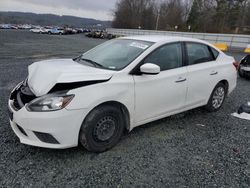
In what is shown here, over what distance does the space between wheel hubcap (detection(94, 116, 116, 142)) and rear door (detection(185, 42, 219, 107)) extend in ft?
5.29

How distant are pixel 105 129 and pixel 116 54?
128 cm

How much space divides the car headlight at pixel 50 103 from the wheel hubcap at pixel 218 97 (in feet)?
10.6

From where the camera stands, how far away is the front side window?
348 centimetres

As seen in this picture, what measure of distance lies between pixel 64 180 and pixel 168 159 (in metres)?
1.37

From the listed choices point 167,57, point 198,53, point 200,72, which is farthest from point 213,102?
point 167,57

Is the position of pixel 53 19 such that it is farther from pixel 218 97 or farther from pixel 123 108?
pixel 123 108

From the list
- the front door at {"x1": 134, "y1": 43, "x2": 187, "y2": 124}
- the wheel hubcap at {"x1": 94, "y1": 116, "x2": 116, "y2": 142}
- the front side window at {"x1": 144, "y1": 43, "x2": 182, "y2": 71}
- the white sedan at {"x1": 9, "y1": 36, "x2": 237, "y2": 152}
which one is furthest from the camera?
the front side window at {"x1": 144, "y1": 43, "x2": 182, "y2": 71}

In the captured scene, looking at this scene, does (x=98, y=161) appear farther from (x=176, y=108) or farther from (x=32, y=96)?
(x=176, y=108)

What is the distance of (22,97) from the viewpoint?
3.01m

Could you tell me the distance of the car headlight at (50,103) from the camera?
262 cm

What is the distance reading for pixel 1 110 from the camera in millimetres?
4301

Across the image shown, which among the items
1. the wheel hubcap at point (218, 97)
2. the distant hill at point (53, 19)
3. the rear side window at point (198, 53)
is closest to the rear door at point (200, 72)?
the rear side window at point (198, 53)

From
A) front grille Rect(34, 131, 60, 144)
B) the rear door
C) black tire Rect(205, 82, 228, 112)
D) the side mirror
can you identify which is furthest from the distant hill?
front grille Rect(34, 131, 60, 144)

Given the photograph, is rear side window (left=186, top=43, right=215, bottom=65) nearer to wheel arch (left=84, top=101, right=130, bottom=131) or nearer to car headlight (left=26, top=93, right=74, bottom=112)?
wheel arch (left=84, top=101, right=130, bottom=131)
